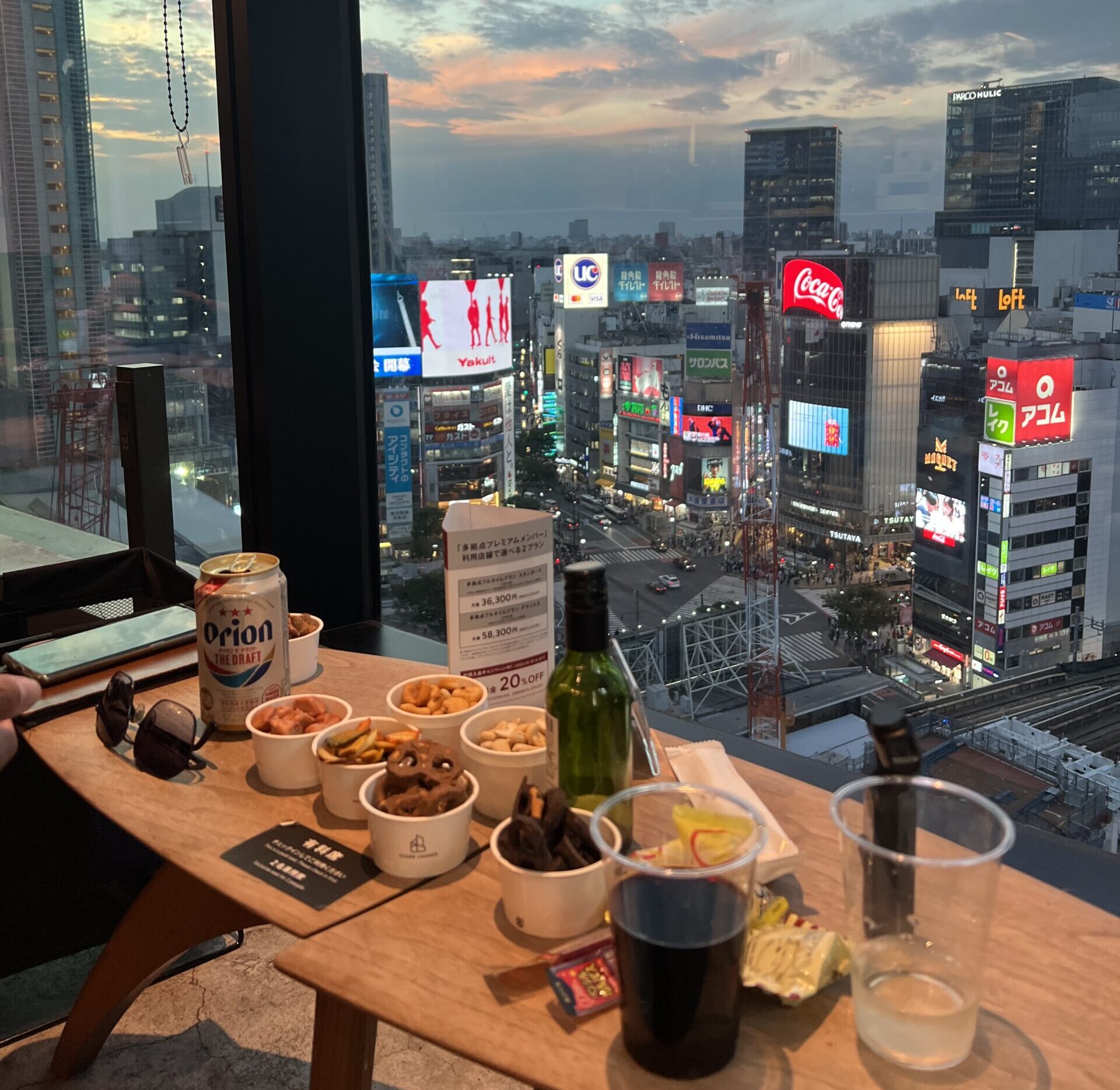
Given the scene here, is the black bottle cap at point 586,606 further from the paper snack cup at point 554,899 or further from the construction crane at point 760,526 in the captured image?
the construction crane at point 760,526

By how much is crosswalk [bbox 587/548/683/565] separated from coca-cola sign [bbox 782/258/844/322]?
604 millimetres

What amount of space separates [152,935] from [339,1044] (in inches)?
16.7

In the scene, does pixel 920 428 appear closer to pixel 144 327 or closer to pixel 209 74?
pixel 209 74

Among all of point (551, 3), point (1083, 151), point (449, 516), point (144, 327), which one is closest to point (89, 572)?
point (449, 516)

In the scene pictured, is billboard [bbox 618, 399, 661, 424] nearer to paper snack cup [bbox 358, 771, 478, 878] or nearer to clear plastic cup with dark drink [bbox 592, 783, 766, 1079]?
paper snack cup [bbox 358, 771, 478, 878]

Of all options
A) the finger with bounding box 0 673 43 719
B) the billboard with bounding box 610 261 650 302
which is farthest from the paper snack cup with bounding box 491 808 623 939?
the billboard with bounding box 610 261 650 302

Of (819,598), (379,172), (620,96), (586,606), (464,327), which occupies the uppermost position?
(620,96)

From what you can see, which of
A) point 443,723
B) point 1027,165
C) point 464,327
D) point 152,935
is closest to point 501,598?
point 443,723

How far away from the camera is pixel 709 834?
0.73 m

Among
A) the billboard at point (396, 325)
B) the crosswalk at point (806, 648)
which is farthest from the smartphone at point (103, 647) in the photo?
the billboard at point (396, 325)

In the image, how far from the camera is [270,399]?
2.64 m

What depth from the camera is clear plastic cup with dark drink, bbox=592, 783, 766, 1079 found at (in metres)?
0.68

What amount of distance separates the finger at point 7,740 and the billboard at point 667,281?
63.7 inches

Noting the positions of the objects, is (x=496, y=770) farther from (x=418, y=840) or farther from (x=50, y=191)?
(x=50, y=191)
